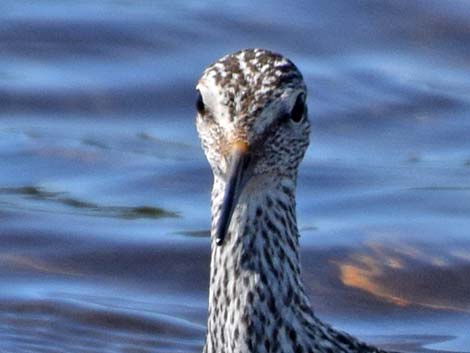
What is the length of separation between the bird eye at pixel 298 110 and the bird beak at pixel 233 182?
14.3 inches

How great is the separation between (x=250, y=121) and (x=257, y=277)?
794 mm

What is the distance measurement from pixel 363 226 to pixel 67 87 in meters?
3.00

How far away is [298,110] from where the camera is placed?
8.38m

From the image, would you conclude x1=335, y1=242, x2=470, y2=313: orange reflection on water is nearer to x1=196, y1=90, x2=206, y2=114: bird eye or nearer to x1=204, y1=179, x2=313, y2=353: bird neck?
x1=204, y1=179, x2=313, y2=353: bird neck

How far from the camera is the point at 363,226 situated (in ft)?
42.8

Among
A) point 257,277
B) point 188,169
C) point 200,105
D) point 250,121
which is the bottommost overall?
point 257,277

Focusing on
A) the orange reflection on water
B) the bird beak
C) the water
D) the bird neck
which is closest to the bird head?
the bird beak

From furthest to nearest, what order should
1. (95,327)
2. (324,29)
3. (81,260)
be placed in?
(324,29) → (81,260) → (95,327)

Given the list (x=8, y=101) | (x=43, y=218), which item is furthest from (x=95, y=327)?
(x=8, y=101)

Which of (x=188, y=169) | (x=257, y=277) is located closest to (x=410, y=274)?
(x=188, y=169)

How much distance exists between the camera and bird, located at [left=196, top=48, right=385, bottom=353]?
320 inches

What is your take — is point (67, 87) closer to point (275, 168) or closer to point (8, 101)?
point (8, 101)

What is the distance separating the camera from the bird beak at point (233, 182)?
7961 millimetres

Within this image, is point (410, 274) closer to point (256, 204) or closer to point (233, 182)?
point (256, 204)
